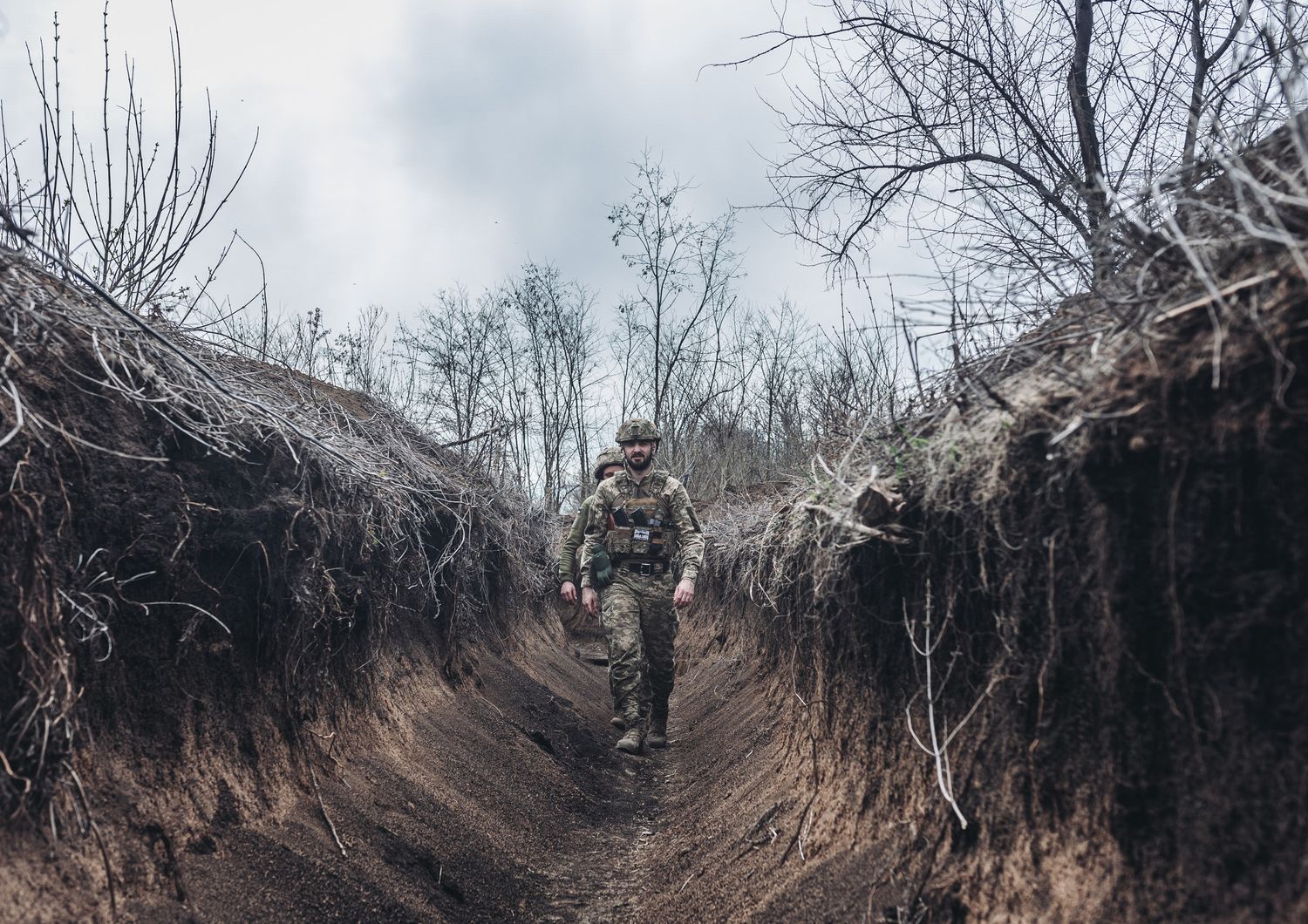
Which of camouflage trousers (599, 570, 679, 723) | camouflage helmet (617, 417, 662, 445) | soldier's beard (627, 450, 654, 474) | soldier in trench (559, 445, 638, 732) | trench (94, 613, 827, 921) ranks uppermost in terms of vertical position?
camouflage helmet (617, 417, 662, 445)

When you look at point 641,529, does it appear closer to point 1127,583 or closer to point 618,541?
point 618,541

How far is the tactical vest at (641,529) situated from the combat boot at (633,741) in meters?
1.26

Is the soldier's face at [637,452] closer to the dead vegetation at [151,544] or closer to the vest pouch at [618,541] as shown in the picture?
the vest pouch at [618,541]

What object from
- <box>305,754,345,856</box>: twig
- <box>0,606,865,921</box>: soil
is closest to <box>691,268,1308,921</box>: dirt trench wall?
<box>0,606,865,921</box>: soil

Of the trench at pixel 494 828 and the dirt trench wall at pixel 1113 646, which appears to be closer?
the dirt trench wall at pixel 1113 646

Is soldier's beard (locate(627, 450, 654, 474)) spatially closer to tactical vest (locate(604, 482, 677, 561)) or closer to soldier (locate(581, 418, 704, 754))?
soldier (locate(581, 418, 704, 754))

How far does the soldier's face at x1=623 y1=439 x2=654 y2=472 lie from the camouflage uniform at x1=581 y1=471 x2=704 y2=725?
0.42ft

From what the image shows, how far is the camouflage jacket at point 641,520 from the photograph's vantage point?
7086 millimetres

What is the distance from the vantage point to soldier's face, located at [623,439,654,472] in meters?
7.13

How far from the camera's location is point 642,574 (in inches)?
278

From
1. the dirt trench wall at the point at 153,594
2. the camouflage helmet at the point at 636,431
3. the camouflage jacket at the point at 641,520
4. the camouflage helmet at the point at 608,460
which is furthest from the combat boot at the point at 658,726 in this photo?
the camouflage helmet at the point at 608,460

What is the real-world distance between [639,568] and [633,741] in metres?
1.26

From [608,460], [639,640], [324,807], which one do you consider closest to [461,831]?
[324,807]

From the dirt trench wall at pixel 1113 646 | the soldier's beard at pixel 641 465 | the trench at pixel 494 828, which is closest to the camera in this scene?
the dirt trench wall at pixel 1113 646
